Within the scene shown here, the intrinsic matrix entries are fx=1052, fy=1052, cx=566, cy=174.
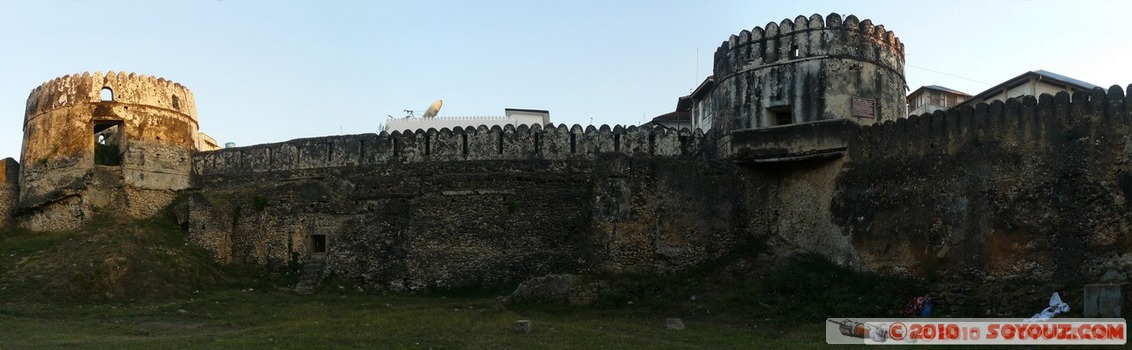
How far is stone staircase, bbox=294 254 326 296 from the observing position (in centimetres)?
2369

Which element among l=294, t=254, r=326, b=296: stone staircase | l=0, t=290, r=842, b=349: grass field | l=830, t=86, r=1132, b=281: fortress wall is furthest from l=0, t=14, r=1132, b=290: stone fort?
l=0, t=290, r=842, b=349: grass field

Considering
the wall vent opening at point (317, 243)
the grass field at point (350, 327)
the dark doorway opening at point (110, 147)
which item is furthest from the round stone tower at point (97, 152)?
the grass field at point (350, 327)

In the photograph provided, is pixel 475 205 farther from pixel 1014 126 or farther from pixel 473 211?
pixel 1014 126

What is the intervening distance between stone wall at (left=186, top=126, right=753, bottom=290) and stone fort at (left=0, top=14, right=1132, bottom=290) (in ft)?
0.14

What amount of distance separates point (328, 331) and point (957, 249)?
10860mm

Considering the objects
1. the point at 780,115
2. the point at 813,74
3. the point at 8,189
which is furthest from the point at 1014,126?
the point at 8,189

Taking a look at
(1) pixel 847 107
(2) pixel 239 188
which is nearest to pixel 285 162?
(2) pixel 239 188

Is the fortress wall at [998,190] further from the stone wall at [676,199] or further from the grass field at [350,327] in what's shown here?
the grass field at [350,327]

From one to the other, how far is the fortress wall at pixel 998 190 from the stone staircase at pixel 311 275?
38.1 ft

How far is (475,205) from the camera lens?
23828 mm

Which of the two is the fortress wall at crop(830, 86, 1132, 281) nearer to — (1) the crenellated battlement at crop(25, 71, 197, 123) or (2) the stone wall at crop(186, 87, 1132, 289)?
(2) the stone wall at crop(186, 87, 1132, 289)

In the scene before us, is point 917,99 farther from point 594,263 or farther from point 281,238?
point 281,238

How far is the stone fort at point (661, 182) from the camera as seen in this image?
57.7ft

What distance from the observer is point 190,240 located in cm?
2548
